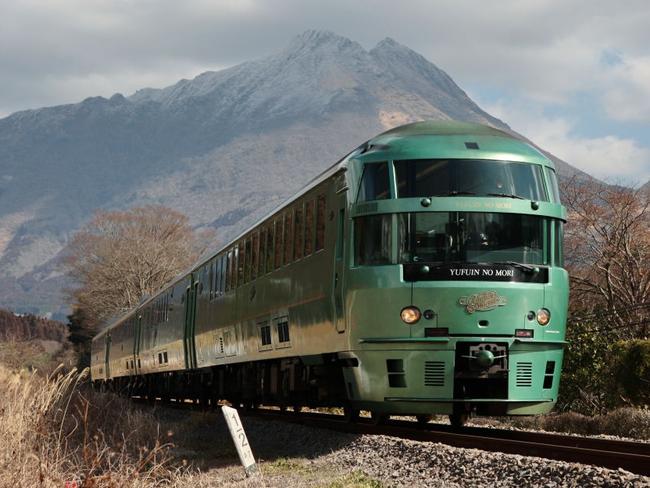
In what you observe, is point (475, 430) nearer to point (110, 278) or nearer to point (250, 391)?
point (250, 391)

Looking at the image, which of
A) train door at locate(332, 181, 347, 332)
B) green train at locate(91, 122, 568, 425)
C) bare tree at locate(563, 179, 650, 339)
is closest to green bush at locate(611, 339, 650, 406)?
green train at locate(91, 122, 568, 425)

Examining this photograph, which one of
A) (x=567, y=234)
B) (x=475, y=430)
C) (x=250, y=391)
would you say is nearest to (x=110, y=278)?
(x=567, y=234)

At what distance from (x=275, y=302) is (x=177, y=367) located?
10.8 meters

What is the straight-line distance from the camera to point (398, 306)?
12.2 metres

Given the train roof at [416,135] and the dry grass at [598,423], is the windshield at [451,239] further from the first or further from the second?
the dry grass at [598,423]


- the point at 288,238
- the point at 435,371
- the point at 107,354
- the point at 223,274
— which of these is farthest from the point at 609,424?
the point at 107,354

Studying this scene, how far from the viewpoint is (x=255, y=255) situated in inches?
726

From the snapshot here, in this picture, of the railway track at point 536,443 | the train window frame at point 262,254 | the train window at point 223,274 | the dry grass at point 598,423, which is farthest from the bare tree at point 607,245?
the railway track at point 536,443

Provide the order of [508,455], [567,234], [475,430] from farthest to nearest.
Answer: [567,234] < [475,430] < [508,455]

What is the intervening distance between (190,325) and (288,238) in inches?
358

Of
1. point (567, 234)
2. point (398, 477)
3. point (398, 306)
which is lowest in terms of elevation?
point (398, 477)

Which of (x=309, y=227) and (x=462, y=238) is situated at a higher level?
(x=309, y=227)

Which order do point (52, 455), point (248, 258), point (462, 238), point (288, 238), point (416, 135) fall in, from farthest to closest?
point (248, 258)
point (288, 238)
point (416, 135)
point (462, 238)
point (52, 455)

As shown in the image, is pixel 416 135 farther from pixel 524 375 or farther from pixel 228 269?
pixel 228 269
